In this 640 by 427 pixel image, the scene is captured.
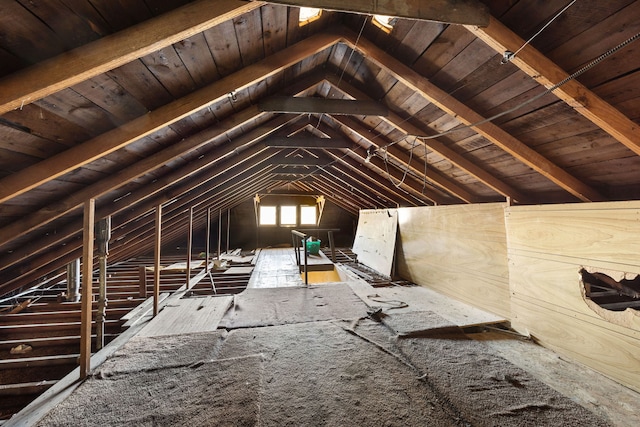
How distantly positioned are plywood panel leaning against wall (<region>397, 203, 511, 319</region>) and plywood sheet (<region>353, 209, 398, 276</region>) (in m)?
0.40

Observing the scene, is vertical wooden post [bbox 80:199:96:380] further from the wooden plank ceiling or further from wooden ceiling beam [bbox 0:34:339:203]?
wooden ceiling beam [bbox 0:34:339:203]

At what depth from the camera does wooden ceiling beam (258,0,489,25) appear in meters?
0.97

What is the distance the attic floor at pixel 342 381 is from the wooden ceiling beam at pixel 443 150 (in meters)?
1.44

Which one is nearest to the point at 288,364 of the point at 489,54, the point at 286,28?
the point at 286,28

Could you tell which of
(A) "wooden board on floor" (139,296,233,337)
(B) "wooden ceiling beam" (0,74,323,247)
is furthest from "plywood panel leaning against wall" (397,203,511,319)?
(A) "wooden board on floor" (139,296,233,337)

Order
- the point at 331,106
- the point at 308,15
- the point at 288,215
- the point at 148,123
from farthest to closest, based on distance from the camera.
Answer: the point at 288,215, the point at 331,106, the point at 308,15, the point at 148,123

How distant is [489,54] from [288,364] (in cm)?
244

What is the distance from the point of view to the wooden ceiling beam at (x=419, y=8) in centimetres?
97

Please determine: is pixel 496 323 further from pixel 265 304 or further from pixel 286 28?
pixel 286 28

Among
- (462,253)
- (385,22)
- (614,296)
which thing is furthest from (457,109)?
(614,296)

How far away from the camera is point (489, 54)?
1.43 metres

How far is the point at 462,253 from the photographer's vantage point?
304 cm

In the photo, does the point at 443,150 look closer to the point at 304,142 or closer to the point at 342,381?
the point at 304,142

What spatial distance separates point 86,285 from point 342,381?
76.0 inches
